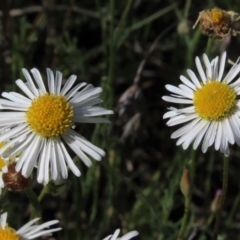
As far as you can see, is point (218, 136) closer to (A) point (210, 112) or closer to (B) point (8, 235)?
(A) point (210, 112)

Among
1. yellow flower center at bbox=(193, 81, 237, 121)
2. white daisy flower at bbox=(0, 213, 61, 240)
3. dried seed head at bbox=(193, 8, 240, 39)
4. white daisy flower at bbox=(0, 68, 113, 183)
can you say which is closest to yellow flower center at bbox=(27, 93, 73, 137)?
white daisy flower at bbox=(0, 68, 113, 183)

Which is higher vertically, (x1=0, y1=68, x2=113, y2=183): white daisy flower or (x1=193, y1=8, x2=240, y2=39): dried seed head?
(x1=193, y1=8, x2=240, y2=39): dried seed head

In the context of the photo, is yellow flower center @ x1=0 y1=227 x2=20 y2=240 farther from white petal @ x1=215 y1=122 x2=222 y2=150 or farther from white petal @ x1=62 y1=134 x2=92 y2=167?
white petal @ x1=215 y1=122 x2=222 y2=150

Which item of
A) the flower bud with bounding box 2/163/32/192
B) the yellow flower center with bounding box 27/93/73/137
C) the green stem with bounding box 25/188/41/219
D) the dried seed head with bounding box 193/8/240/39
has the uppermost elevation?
the dried seed head with bounding box 193/8/240/39

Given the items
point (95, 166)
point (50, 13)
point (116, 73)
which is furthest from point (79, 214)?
point (50, 13)

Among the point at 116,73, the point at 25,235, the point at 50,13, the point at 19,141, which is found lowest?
the point at 25,235

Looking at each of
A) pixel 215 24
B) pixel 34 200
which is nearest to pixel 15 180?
pixel 34 200

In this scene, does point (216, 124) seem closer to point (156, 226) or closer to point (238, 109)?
point (238, 109)
